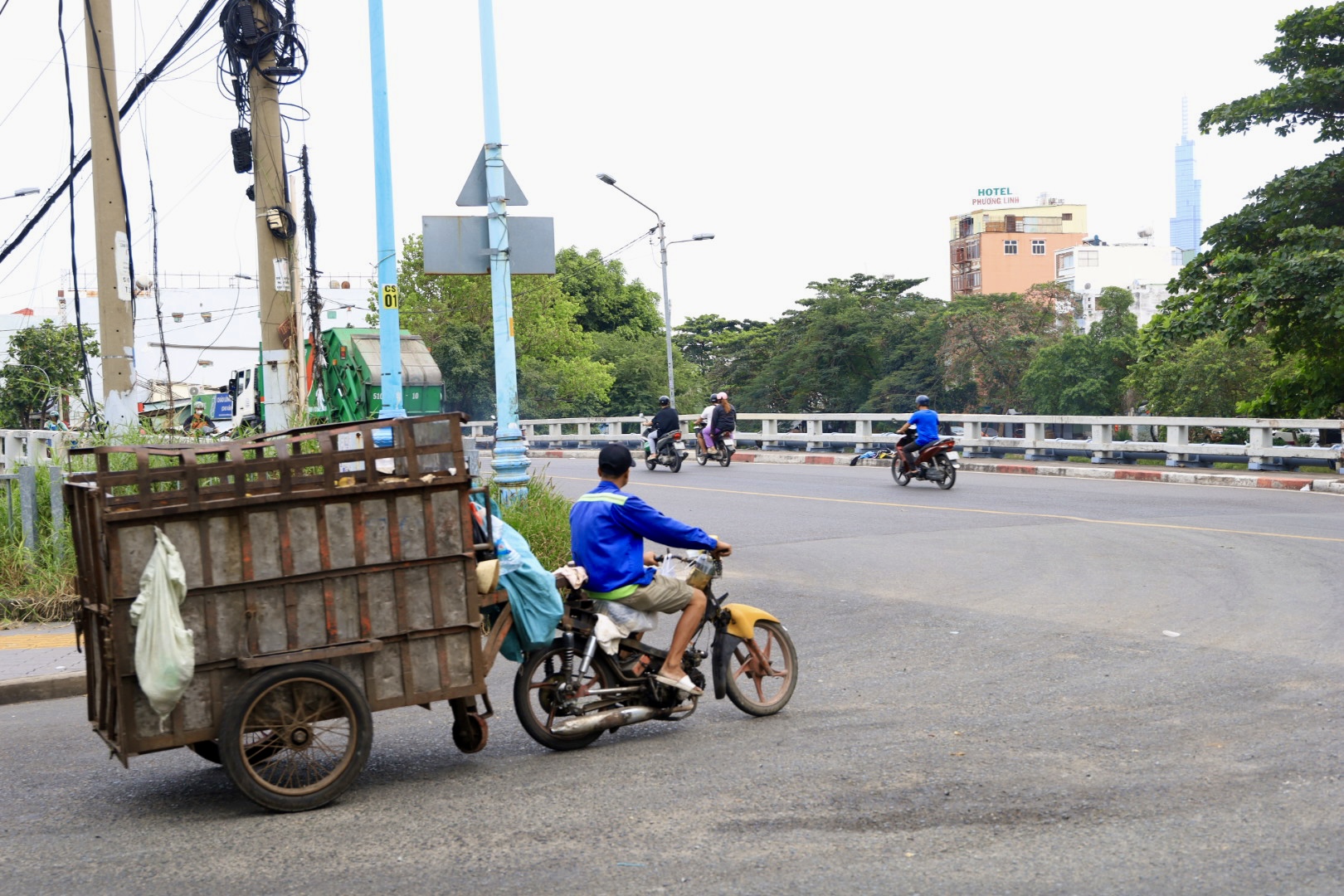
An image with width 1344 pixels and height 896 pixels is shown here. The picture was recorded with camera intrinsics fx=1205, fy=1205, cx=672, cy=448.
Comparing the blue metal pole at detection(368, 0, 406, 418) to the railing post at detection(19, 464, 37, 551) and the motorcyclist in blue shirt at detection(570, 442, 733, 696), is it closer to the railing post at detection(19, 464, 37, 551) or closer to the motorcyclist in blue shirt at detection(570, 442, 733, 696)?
the railing post at detection(19, 464, 37, 551)

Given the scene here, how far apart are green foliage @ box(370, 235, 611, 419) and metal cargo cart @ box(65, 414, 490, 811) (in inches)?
1781

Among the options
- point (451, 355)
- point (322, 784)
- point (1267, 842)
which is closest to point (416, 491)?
point (322, 784)

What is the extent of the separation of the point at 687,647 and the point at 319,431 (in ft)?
7.15

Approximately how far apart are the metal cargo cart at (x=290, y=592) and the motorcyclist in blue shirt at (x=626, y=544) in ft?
2.05

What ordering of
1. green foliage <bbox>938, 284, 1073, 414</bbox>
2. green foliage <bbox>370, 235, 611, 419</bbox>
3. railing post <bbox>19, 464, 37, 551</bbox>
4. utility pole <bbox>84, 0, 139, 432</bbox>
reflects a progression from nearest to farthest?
1. railing post <bbox>19, 464, 37, 551</bbox>
2. utility pole <bbox>84, 0, 139, 432</bbox>
3. green foliage <bbox>938, 284, 1073, 414</bbox>
4. green foliage <bbox>370, 235, 611, 419</bbox>

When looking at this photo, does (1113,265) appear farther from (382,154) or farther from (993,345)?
(382,154)

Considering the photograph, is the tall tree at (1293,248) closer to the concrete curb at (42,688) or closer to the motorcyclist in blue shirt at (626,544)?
the motorcyclist in blue shirt at (626,544)

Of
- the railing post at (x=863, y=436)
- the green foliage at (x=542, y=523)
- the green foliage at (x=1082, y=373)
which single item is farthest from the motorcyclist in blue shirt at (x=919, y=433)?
the green foliage at (x=1082, y=373)

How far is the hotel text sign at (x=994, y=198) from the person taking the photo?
324ft

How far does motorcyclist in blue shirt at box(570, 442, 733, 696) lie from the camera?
5969mm

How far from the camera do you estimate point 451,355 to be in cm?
5038

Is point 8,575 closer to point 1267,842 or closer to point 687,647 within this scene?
point 687,647

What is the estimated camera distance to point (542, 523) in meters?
11.4

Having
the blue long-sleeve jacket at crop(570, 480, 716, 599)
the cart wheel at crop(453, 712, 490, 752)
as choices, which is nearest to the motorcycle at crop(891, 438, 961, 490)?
the blue long-sleeve jacket at crop(570, 480, 716, 599)
